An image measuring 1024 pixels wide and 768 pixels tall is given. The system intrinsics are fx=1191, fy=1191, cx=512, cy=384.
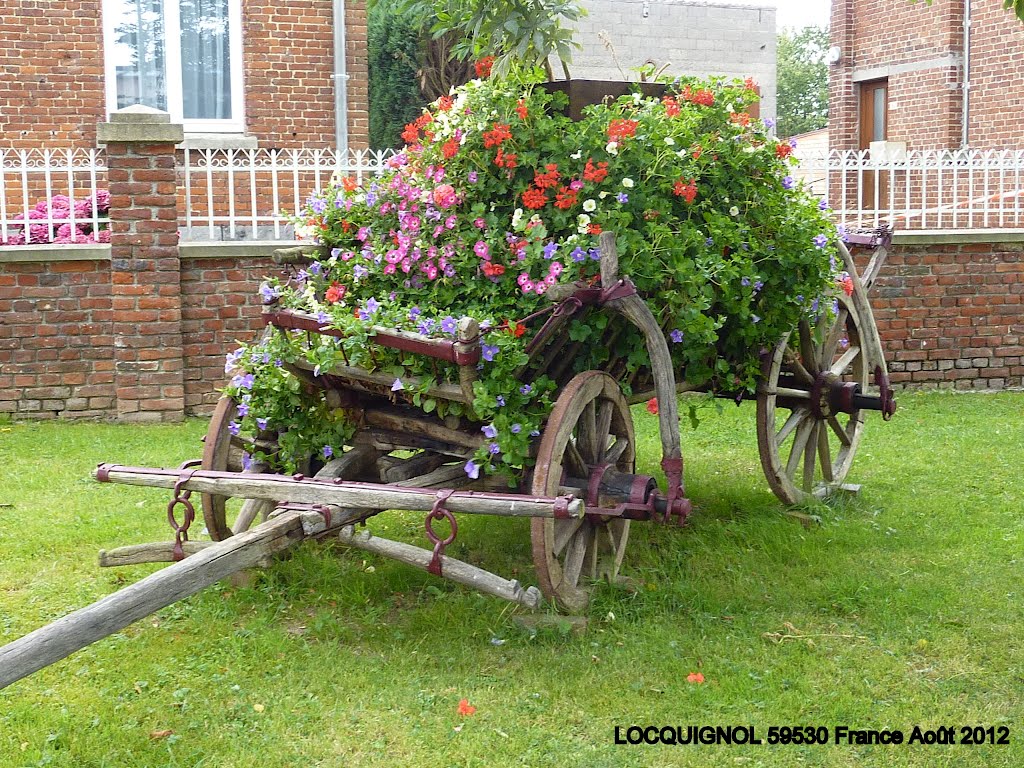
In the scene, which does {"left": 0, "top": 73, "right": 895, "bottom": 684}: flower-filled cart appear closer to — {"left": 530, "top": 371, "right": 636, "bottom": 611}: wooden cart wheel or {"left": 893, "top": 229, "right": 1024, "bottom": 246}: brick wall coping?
{"left": 530, "top": 371, "right": 636, "bottom": 611}: wooden cart wheel

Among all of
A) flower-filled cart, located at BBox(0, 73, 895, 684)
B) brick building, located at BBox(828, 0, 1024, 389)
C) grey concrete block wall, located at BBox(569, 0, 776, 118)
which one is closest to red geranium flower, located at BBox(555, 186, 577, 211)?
flower-filled cart, located at BBox(0, 73, 895, 684)

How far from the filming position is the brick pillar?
8734 mm

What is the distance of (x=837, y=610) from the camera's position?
487 centimetres

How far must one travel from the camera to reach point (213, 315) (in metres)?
9.15

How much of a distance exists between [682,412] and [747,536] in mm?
3117

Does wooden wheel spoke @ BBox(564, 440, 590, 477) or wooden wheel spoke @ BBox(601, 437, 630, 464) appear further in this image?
wooden wheel spoke @ BBox(601, 437, 630, 464)

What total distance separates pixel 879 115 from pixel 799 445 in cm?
1535

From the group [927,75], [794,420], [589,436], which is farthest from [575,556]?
[927,75]

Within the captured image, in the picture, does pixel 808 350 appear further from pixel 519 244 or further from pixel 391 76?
pixel 391 76

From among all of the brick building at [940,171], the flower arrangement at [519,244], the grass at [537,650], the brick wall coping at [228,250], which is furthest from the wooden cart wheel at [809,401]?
the brick wall coping at [228,250]

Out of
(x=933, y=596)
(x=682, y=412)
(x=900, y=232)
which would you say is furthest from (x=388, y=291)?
(x=900, y=232)

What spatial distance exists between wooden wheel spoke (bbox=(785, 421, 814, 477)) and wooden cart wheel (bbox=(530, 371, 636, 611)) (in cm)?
151

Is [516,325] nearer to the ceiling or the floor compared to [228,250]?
nearer to the floor

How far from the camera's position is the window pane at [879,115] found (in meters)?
19.8
